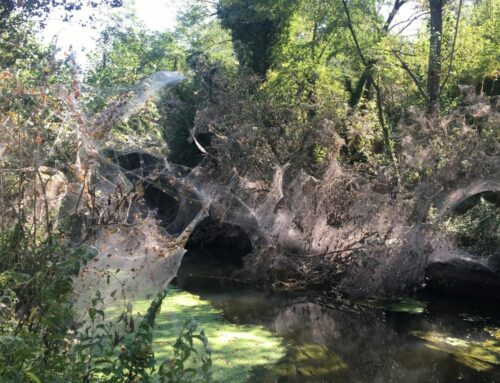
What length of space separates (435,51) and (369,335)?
32.2 ft

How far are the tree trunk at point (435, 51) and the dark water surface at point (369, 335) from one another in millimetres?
6724

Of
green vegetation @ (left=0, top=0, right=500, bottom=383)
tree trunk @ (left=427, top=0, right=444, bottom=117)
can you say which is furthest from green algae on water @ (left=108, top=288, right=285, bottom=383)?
tree trunk @ (left=427, top=0, right=444, bottom=117)

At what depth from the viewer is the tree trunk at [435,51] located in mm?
15383

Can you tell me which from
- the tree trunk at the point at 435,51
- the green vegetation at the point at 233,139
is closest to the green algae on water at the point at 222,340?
the green vegetation at the point at 233,139

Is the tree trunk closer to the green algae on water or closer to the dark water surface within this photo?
the dark water surface

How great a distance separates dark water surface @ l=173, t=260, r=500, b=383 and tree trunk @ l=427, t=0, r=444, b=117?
672 cm

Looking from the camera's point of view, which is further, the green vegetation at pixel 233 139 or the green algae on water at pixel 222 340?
the green algae on water at pixel 222 340

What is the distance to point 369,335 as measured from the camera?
361 inches

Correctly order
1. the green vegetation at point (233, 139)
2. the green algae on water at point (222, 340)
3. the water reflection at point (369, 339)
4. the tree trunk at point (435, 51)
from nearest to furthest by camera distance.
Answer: the green vegetation at point (233, 139), the green algae on water at point (222, 340), the water reflection at point (369, 339), the tree trunk at point (435, 51)

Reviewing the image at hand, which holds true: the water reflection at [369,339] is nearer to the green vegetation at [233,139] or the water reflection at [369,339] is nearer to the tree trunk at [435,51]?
the green vegetation at [233,139]

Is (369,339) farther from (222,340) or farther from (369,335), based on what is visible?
(222,340)

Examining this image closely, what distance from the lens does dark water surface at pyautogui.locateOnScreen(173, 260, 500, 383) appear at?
24.1ft

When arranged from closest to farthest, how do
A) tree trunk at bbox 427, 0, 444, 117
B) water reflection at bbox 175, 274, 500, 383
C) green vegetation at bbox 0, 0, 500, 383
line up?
green vegetation at bbox 0, 0, 500, 383, water reflection at bbox 175, 274, 500, 383, tree trunk at bbox 427, 0, 444, 117

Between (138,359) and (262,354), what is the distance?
4637 mm
